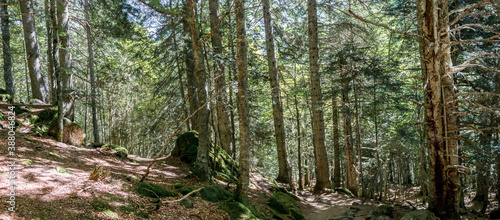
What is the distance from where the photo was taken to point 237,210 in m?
6.31

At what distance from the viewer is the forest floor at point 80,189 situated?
4320 mm

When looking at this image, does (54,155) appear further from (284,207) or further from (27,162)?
(284,207)

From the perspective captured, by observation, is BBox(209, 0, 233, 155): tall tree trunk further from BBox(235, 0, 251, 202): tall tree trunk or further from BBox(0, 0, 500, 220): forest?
BBox(235, 0, 251, 202): tall tree trunk

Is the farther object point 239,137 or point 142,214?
point 239,137

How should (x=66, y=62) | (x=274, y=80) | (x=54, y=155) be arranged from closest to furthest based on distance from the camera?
(x=54, y=155)
(x=66, y=62)
(x=274, y=80)

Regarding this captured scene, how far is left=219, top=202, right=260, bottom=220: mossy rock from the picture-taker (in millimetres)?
6160

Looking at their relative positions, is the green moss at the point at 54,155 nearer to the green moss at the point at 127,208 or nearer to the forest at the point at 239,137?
the forest at the point at 239,137

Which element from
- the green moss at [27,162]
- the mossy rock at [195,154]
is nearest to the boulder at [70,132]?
the green moss at [27,162]

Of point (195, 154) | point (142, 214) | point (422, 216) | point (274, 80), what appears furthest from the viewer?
point (274, 80)

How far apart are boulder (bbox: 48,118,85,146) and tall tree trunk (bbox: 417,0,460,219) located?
10603mm

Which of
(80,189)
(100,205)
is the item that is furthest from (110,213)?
(80,189)

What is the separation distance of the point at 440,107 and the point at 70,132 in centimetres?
1093

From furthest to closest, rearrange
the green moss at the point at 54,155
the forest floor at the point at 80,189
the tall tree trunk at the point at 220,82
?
the tall tree trunk at the point at 220,82
the green moss at the point at 54,155
the forest floor at the point at 80,189

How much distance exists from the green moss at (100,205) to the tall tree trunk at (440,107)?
661 centimetres
